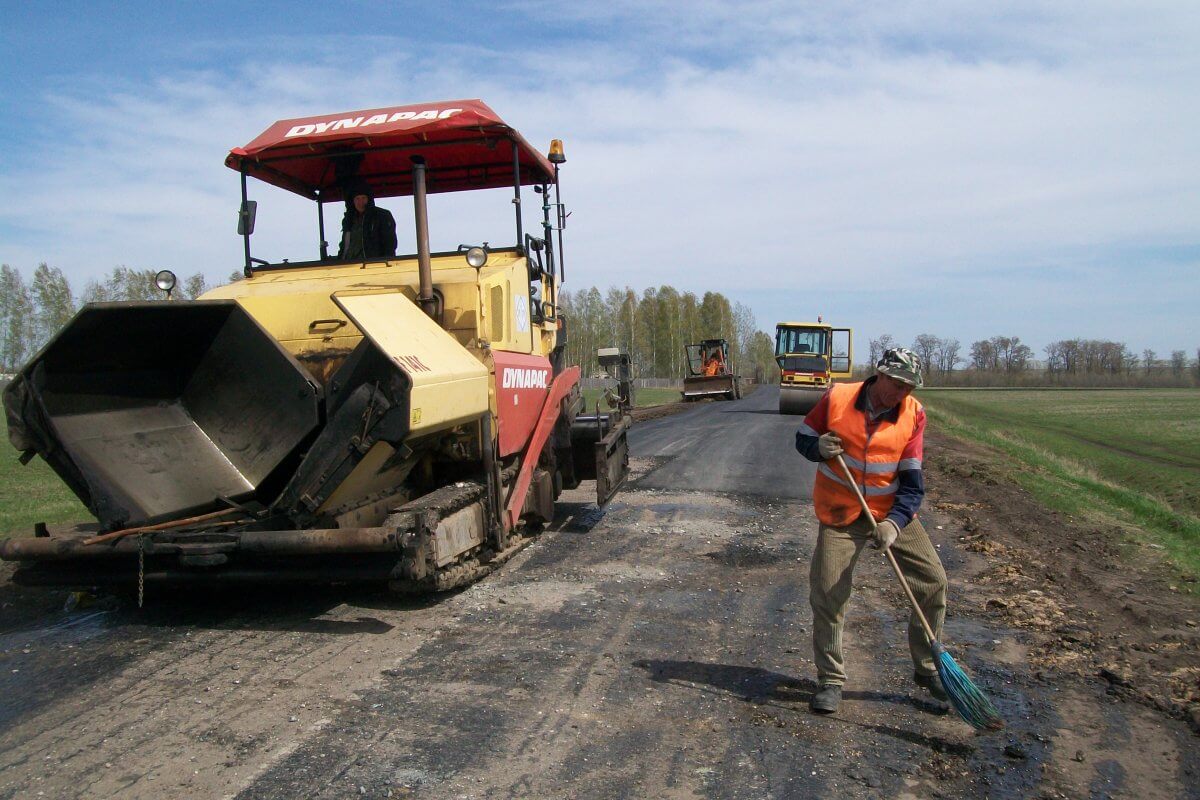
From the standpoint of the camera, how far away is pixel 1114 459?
20625 millimetres

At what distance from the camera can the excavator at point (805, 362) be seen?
25.5m

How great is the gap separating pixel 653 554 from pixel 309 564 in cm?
295

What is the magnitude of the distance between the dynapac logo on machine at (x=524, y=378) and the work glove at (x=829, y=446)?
2374 millimetres

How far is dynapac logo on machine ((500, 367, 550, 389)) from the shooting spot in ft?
19.5

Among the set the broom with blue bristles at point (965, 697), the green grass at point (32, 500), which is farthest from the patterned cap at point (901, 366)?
the green grass at point (32, 500)

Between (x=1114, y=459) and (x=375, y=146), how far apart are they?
1967 centimetres

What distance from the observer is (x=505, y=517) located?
610 cm

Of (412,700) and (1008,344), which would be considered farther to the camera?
(1008,344)

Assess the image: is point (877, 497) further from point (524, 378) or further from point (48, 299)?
point (48, 299)

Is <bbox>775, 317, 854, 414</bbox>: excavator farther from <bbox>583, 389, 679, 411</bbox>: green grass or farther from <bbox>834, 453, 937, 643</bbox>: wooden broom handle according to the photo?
<bbox>834, 453, 937, 643</bbox>: wooden broom handle

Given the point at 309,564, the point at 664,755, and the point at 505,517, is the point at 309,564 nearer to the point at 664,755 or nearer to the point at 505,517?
the point at 505,517

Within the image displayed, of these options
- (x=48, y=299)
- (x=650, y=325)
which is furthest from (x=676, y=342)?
(x=48, y=299)

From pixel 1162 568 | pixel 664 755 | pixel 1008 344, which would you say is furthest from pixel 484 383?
pixel 1008 344

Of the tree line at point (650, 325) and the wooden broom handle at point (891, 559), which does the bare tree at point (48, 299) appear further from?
the wooden broom handle at point (891, 559)
